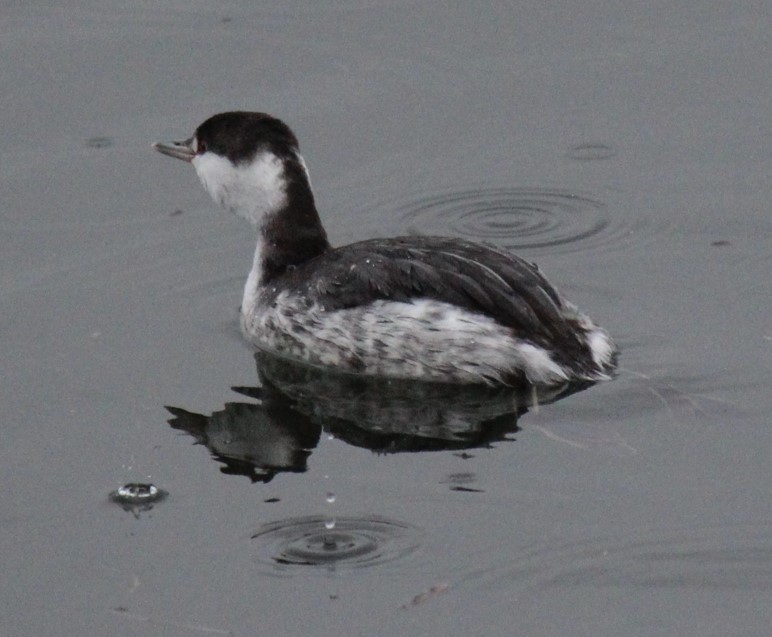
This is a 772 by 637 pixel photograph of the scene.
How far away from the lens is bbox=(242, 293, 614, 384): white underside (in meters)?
8.92

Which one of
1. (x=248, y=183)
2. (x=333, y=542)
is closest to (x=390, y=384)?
(x=248, y=183)

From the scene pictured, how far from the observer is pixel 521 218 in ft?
36.9

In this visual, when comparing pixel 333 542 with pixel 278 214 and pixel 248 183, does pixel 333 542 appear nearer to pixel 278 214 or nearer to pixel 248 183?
pixel 278 214

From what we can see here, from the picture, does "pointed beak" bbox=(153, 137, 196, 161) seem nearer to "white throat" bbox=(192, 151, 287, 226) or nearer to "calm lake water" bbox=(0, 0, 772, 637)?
"white throat" bbox=(192, 151, 287, 226)

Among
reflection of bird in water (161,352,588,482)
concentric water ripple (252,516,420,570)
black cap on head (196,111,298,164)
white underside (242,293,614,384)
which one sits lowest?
concentric water ripple (252,516,420,570)

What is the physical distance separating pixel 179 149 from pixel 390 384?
217 cm

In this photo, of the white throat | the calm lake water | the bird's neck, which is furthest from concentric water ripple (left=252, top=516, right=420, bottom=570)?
the white throat

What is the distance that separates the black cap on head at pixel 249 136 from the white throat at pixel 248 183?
41 mm

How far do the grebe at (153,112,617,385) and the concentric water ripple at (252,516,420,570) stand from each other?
1.57 metres

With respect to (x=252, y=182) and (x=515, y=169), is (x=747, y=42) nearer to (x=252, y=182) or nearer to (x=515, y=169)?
(x=515, y=169)

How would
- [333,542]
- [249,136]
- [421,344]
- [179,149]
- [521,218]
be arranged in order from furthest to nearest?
[521,218] < [179,149] < [249,136] < [421,344] < [333,542]

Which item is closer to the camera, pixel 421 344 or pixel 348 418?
pixel 348 418

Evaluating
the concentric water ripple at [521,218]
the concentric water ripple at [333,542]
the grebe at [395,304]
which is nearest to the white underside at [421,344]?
the grebe at [395,304]

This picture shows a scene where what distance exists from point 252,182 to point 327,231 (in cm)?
109
